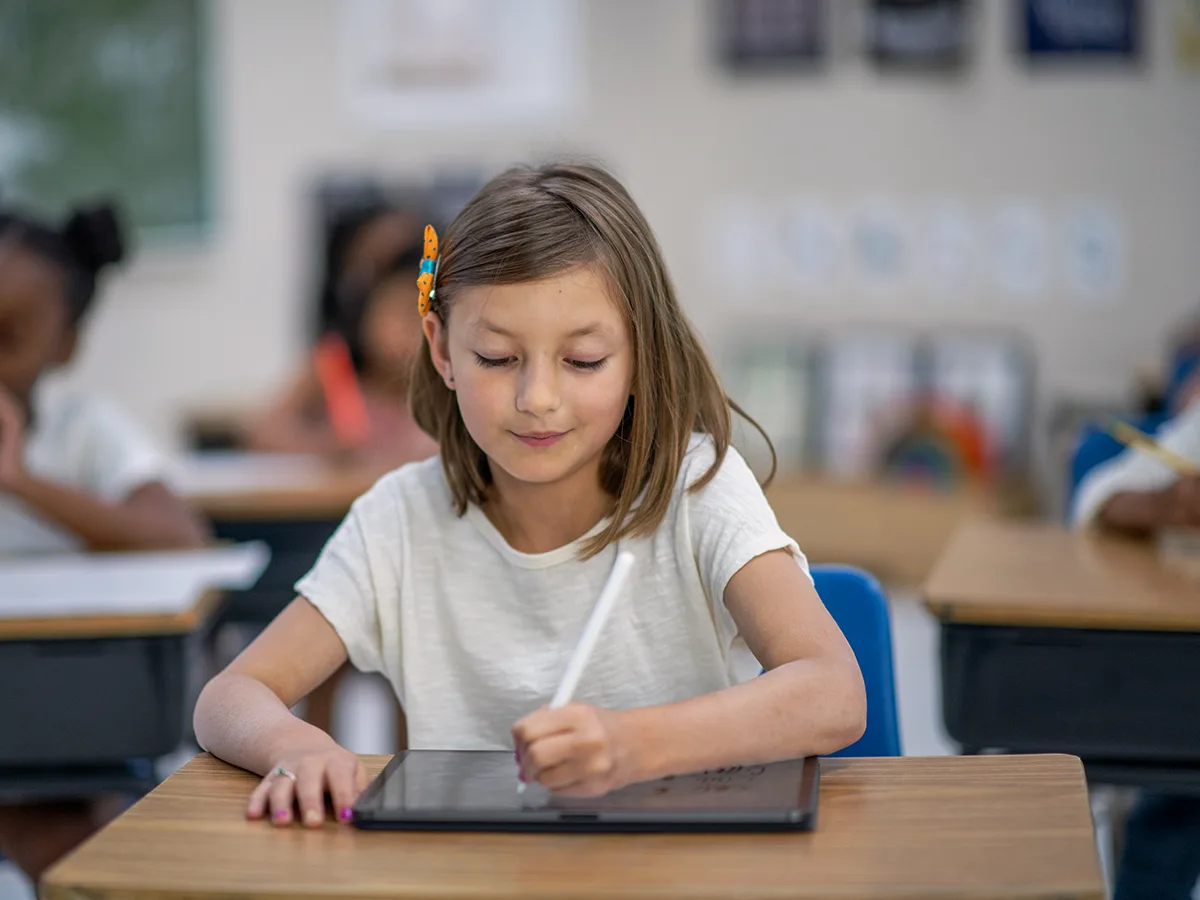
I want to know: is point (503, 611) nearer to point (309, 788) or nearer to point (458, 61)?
point (309, 788)

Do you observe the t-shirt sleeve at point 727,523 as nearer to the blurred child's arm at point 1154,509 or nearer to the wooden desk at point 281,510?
the blurred child's arm at point 1154,509

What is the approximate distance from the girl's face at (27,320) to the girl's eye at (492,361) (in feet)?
4.02

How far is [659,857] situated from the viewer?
2.87 feet

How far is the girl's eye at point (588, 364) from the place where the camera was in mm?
1198

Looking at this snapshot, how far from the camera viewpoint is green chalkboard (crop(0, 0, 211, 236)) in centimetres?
532

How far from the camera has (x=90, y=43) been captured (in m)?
5.34

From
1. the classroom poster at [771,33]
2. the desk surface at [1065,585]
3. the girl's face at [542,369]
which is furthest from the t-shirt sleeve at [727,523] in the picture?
the classroom poster at [771,33]

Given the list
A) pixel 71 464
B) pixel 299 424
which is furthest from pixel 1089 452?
pixel 299 424

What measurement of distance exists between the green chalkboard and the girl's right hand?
4721mm

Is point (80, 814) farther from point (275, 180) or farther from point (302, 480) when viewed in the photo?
point (275, 180)

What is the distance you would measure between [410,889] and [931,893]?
286 mm

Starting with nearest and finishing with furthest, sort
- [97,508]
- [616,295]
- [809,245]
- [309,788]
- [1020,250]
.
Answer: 1. [309,788]
2. [616,295]
3. [97,508]
4. [1020,250]
5. [809,245]

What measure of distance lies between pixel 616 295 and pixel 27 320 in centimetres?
128

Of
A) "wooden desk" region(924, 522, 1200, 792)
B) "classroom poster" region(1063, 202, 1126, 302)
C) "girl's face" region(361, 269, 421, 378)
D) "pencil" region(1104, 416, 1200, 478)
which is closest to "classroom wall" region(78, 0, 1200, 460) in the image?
"classroom poster" region(1063, 202, 1126, 302)
